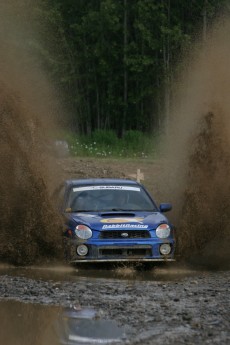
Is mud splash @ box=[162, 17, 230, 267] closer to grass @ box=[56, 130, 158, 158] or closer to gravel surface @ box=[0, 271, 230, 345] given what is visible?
gravel surface @ box=[0, 271, 230, 345]

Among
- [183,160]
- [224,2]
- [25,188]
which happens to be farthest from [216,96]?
[224,2]

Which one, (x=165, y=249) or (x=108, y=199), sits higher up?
(x=108, y=199)

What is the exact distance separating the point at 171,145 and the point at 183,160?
3.27m

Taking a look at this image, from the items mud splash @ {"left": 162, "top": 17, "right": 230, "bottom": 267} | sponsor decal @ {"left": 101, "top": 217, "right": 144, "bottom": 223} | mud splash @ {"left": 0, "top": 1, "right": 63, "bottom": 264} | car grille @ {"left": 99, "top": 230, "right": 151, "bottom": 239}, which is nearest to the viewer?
car grille @ {"left": 99, "top": 230, "right": 151, "bottom": 239}

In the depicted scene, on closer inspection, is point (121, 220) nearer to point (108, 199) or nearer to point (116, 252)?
point (116, 252)

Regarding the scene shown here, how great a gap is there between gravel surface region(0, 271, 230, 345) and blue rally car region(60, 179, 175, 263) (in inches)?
30.3

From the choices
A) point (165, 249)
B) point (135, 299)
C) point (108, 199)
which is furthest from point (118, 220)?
point (135, 299)

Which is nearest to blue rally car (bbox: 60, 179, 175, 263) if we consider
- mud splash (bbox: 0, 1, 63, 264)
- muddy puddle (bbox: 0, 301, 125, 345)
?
mud splash (bbox: 0, 1, 63, 264)

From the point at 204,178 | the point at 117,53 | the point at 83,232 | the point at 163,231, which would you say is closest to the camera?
the point at 83,232

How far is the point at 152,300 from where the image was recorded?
1295cm

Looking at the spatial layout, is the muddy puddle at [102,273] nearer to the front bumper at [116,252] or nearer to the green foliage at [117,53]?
the front bumper at [116,252]

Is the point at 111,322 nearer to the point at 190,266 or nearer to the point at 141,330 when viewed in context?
the point at 141,330

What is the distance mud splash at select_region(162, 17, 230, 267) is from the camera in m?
18.5

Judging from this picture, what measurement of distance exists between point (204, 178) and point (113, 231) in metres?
3.70
